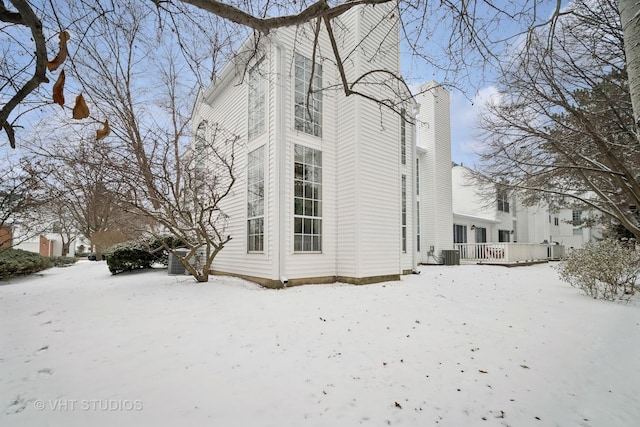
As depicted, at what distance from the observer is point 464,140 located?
10.0 meters

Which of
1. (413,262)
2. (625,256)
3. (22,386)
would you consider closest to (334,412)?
(22,386)

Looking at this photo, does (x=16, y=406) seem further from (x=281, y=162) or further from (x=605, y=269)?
(x=605, y=269)

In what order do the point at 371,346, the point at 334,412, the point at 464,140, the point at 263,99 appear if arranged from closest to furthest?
the point at 334,412
the point at 371,346
the point at 263,99
the point at 464,140

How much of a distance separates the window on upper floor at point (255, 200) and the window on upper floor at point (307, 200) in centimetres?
91

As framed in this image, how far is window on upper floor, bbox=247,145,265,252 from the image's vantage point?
7727 millimetres

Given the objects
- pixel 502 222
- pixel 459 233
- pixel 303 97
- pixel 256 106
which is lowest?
pixel 459 233

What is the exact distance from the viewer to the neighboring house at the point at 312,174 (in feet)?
24.1

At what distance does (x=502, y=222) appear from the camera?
68.3 feet

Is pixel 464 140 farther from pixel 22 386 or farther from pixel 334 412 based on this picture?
pixel 22 386

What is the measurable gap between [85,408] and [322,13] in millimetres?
3590

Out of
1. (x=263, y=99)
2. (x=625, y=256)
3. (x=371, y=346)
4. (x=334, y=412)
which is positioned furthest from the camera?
(x=263, y=99)

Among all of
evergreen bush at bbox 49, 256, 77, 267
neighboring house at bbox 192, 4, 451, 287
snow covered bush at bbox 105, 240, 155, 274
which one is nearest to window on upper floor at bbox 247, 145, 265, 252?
neighboring house at bbox 192, 4, 451, 287

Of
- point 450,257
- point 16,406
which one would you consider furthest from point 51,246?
point 450,257

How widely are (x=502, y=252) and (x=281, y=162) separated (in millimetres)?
12648
